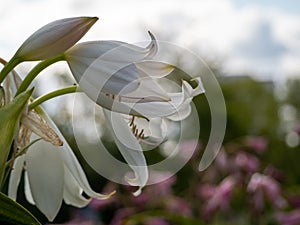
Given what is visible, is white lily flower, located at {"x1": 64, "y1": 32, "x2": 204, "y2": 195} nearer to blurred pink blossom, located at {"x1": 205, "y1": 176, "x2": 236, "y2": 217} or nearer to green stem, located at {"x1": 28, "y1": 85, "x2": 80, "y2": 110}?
green stem, located at {"x1": 28, "y1": 85, "x2": 80, "y2": 110}

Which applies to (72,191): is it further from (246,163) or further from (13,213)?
(246,163)

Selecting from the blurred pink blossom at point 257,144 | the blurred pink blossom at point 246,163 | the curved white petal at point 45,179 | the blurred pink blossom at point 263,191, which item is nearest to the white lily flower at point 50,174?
the curved white petal at point 45,179

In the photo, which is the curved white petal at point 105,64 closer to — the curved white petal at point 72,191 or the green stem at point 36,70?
the green stem at point 36,70

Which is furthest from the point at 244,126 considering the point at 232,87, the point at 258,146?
the point at 258,146

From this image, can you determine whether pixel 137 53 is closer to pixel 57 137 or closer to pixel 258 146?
pixel 57 137

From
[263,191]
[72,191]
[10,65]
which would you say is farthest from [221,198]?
[10,65]
